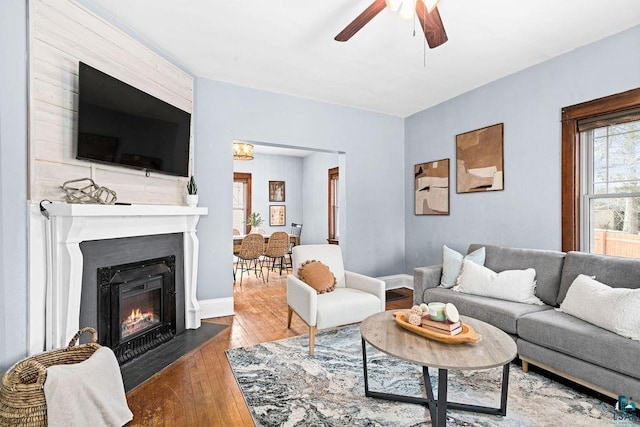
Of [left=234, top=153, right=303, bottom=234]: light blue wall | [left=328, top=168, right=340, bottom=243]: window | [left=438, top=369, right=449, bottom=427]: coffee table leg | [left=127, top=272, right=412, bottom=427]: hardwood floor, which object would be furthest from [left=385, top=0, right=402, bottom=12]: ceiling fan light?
[left=234, top=153, right=303, bottom=234]: light blue wall

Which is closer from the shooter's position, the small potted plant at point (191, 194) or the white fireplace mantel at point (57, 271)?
the white fireplace mantel at point (57, 271)

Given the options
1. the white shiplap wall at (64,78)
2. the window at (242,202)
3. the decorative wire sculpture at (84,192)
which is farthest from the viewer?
the window at (242,202)

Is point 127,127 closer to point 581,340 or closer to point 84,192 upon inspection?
point 84,192

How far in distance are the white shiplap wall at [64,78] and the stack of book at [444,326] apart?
8.24 feet

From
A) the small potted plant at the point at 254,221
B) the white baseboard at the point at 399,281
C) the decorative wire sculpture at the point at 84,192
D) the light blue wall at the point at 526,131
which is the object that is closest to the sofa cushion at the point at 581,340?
the light blue wall at the point at 526,131

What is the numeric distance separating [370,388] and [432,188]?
10.3ft

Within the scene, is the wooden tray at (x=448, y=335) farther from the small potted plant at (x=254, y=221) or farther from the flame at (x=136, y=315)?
the small potted plant at (x=254, y=221)

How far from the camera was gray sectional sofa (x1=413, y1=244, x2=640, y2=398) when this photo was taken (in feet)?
6.34

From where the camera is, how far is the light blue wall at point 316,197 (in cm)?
712

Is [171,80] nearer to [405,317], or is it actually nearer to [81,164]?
[81,164]

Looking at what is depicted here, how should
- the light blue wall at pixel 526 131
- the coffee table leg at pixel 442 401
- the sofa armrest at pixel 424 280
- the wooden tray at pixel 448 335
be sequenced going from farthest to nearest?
1. the sofa armrest at pixel 424 280
2. the light blue wall at pixel 526 131
3. the wooden tray at pixel 448 335
4. the coffee table leg at pixel 442 401

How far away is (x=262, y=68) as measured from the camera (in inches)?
136

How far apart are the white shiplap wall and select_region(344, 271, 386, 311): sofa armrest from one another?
84.1 inches

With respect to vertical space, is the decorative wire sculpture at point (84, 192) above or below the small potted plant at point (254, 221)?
above
